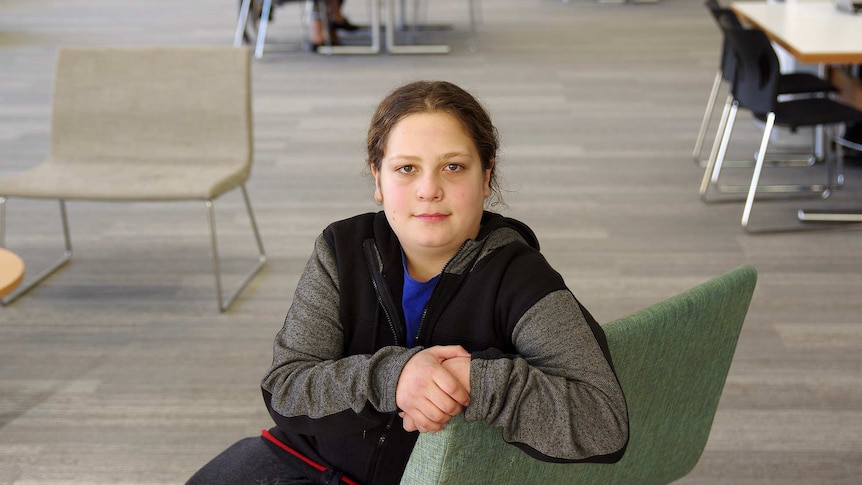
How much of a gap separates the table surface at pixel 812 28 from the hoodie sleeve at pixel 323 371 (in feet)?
9.68

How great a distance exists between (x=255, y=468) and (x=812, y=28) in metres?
3.60

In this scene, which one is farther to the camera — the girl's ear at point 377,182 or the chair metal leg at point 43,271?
the chair metal leg at point 43,271

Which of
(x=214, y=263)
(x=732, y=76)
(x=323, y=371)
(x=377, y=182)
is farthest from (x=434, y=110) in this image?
(x=732, y=76)

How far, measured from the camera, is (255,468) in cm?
162

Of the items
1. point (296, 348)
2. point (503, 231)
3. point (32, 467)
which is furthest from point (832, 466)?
point (32, 467)

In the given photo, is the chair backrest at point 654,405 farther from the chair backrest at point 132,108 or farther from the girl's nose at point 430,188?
the chair backrest at point 132,108

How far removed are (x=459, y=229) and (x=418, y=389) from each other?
26 centimetres

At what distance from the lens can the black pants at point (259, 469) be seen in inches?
61.1

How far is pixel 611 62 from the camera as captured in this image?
7387 mm

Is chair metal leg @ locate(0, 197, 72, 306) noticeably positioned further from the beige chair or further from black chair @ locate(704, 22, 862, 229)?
black chair @ locate(704, 22, 862, 229)

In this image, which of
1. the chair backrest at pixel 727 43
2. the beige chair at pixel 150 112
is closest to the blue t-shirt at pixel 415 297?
the beige chair at pixel 150 112

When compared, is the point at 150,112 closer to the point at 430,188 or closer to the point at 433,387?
the point at 430,188

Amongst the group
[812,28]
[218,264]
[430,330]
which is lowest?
[218,264]

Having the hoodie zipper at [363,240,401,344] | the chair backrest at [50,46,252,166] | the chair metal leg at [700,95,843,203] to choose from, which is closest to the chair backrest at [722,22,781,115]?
the chair metal leg at [700,95,843,203]
